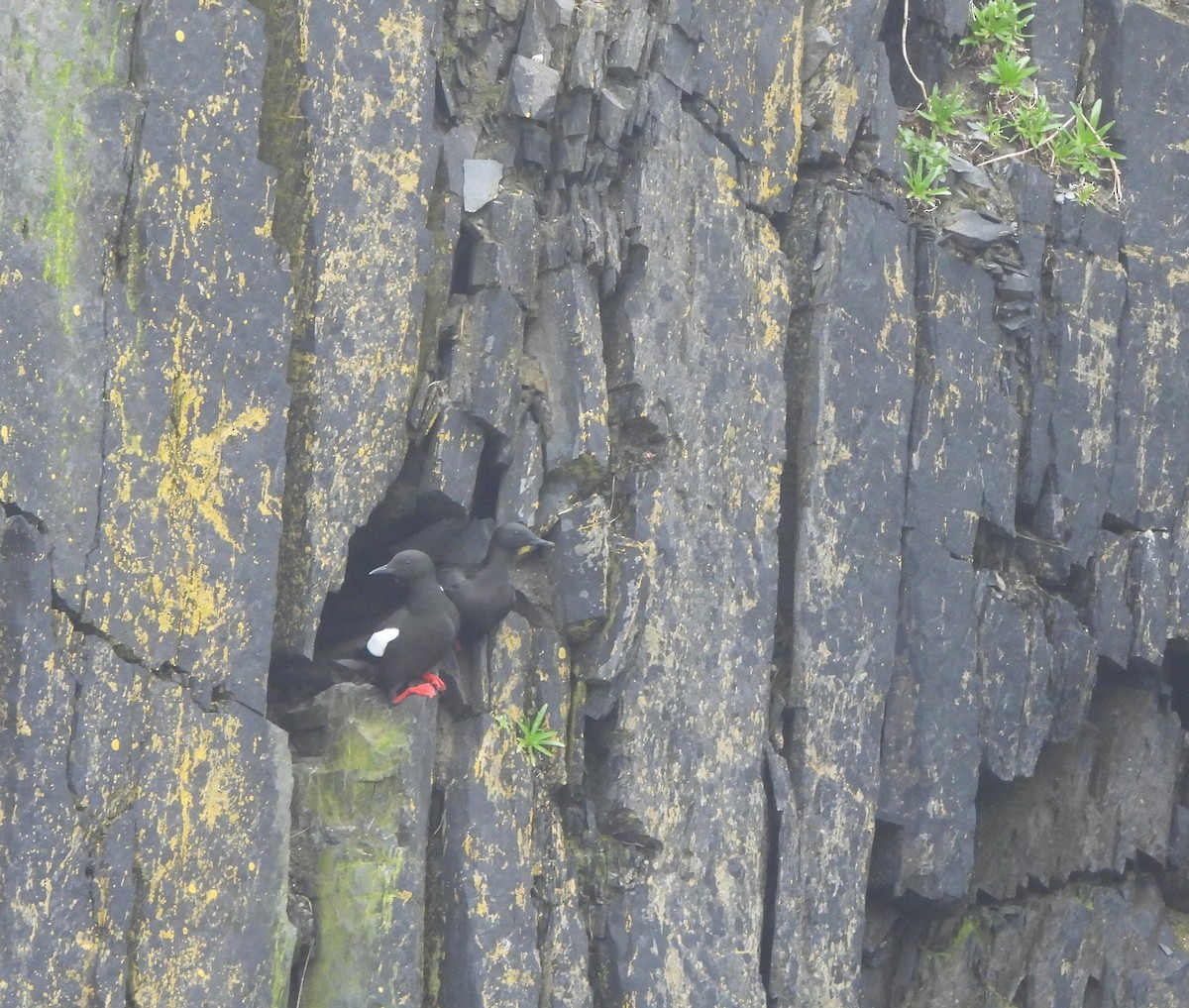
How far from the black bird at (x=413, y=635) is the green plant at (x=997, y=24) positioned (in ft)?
21.7

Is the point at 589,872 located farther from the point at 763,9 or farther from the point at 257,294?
the point at 763,9

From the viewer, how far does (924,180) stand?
51.2 ft

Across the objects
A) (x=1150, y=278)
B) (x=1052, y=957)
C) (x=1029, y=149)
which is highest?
(x=1029, y=149)

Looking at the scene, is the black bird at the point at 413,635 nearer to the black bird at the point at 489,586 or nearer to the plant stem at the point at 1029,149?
the black bird at the point at 489,586

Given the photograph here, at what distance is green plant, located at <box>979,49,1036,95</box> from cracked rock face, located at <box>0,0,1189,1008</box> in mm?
216

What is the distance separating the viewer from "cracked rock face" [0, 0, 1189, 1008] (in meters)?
11.4

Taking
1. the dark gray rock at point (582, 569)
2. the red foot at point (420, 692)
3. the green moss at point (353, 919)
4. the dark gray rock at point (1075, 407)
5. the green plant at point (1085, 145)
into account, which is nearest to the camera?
the green moss at point (353, 919)

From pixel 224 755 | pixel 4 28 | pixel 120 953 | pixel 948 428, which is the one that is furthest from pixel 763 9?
pixel 120 953

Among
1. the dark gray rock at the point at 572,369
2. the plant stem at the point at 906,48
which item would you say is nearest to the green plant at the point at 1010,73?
the plant stem at the point at 906,48

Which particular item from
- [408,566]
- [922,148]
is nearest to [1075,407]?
[922,148]

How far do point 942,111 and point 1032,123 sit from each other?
744mm

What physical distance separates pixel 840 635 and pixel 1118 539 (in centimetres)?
288

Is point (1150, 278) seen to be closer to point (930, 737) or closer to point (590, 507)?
point (930, 737)

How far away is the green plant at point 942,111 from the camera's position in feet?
52.5
